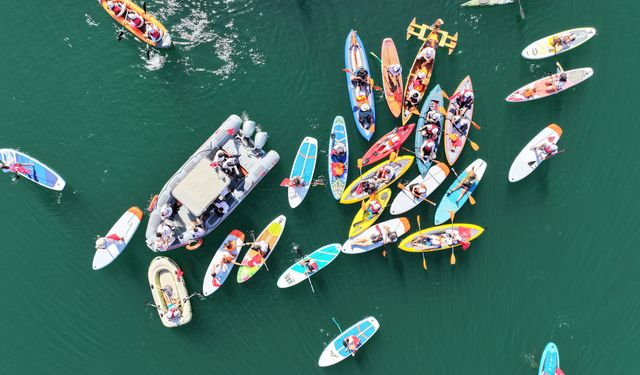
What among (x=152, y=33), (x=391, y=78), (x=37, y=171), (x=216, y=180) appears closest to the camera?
(x=216, y=180)

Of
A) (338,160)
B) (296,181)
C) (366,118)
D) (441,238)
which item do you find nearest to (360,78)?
(366,118)

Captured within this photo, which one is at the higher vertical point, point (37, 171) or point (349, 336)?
point (37, 171)

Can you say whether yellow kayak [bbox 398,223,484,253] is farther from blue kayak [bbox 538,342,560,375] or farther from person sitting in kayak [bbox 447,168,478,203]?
blue kayak [bbox 538,342,560,375]

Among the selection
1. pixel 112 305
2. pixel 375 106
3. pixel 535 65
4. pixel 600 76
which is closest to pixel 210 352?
pixel 112 305

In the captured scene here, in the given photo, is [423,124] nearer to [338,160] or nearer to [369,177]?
[369,177]

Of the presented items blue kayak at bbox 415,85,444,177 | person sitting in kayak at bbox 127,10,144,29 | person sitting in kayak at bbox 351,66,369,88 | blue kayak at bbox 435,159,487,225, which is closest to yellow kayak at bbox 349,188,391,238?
blue kayak at bbox 415,85,444,177

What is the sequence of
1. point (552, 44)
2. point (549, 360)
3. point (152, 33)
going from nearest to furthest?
point (152, 33)
point (552, 44)
point (549, 360)
